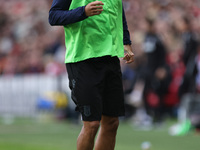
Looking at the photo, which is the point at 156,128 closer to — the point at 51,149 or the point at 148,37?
the point at 148,37

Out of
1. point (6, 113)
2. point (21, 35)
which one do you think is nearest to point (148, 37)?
point (6, 113)

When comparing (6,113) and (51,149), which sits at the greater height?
(51,149)

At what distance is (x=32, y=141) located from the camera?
993 cm

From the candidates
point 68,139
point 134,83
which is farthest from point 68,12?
point 134,83

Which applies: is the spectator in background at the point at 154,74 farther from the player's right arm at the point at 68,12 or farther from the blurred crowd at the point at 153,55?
the player's right arm at the point at 68,12

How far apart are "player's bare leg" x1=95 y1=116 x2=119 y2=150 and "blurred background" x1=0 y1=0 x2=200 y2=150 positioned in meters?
3.17

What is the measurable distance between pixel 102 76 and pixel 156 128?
7849 mm

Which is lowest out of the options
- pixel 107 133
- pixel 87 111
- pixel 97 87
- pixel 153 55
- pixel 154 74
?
pixel 154 74

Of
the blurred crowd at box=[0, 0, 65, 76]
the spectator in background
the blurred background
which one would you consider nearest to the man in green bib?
the blurred background

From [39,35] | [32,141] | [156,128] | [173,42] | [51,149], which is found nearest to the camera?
[51,149]

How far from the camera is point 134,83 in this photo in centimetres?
1585

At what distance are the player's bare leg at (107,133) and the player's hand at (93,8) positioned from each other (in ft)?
3.61

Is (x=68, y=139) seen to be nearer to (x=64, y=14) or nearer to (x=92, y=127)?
(x=92, y=127)

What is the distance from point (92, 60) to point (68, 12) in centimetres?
50
